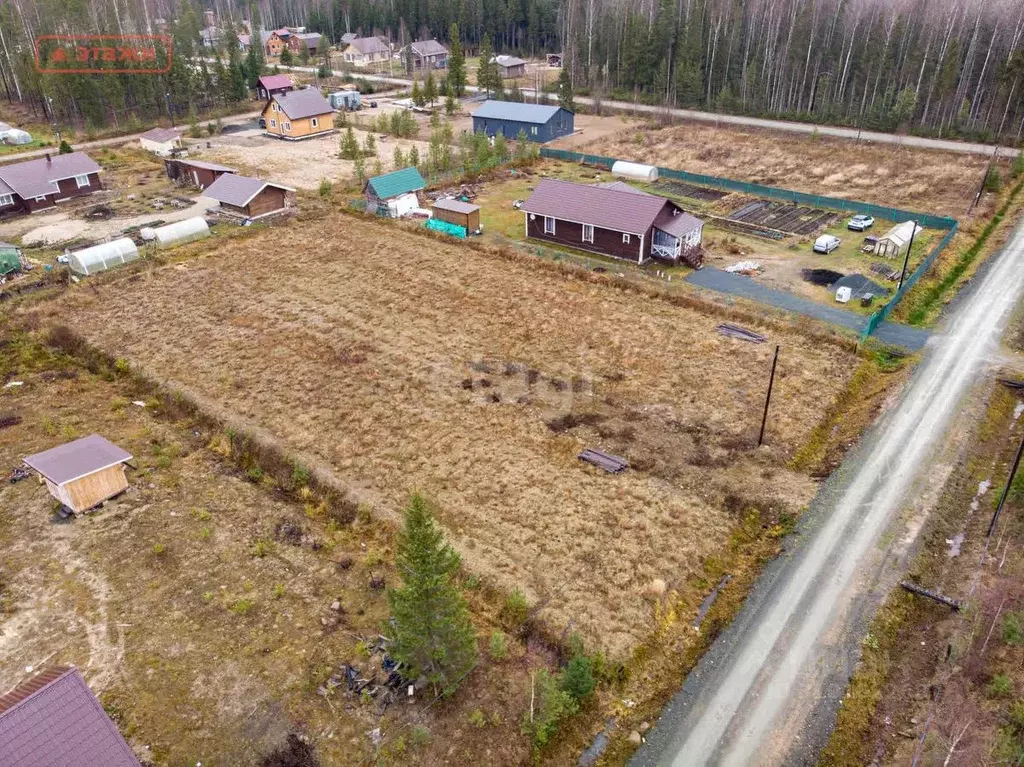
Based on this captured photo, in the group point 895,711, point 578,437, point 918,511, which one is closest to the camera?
point 895,711

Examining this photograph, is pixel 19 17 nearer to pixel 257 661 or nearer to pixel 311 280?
pixel 311 280

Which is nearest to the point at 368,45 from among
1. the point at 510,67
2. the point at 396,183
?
the point at 510,67

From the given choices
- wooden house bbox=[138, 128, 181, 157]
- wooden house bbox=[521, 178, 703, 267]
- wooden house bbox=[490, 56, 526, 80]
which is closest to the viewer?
wooden house bbox=[521, 178, 703, 267]

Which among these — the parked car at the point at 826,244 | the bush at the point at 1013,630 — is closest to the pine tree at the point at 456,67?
the parked car at the point at 826,244

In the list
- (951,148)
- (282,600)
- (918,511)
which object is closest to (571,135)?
(951,148)

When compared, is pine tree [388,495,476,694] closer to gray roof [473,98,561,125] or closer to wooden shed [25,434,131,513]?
wooden shed [25,434,131,513]

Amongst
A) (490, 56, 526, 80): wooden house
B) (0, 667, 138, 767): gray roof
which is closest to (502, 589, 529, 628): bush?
(0, 667, 138, 767): gray roof
